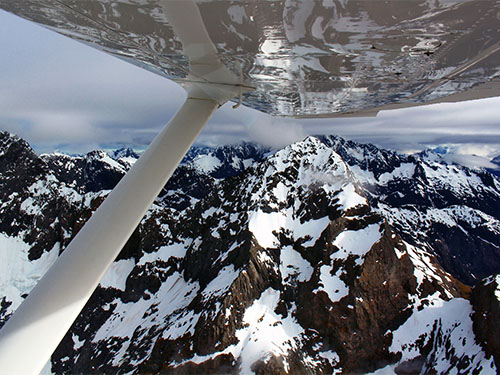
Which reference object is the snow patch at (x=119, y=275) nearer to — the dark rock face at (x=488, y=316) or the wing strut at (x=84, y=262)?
the dark rock face at (x=488, y=316)

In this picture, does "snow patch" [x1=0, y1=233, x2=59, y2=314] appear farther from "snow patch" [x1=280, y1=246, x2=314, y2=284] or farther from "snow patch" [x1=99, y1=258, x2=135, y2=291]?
"snow patch" [x1=280, y1=246, x2=314, y2=284]

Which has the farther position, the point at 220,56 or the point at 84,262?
the point at 220,56

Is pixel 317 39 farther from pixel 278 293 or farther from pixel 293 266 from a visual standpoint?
pixel 293 266

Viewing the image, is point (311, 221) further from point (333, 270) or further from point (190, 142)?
point (190, 142)

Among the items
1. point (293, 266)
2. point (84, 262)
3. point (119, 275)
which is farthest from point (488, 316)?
point (119, 275)

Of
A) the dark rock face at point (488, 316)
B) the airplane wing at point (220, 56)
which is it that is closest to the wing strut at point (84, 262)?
the airplane wing at point (220, 56)

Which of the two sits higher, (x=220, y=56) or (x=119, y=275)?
(x=119, y=275)
